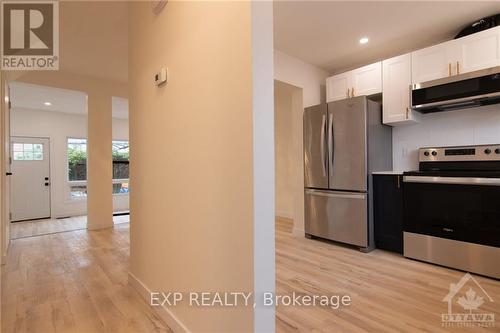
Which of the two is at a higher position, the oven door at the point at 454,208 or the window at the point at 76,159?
the window at the point at 76,159

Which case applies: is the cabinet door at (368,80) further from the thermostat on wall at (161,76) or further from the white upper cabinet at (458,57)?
the thermostat on wall at (161,76)

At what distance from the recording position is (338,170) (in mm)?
3256

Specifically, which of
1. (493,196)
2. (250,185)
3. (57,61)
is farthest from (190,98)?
(57,61)

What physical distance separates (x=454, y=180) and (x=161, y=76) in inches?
110

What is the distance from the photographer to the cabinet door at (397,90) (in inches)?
117

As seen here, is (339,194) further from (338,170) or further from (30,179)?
(30,179)

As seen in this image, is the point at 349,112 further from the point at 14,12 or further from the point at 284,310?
the point at 14,12

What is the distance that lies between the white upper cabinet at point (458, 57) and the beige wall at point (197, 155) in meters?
2.65

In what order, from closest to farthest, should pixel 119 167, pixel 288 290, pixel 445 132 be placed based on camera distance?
pixel 288 290
pixel 445 132
pixel 119 167

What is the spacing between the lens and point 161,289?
1.84 meters

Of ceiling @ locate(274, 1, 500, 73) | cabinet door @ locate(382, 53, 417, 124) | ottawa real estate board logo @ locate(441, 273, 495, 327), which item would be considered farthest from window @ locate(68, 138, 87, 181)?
ottawa real estate board logo @ locate(441, 273, 495, 327)

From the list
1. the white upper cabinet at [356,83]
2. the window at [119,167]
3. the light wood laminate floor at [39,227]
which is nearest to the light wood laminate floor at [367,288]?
the white upper cabinet at [356,83]

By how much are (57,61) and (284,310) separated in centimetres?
430

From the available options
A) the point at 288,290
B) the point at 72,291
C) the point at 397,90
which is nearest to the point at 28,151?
the point at 72,291
